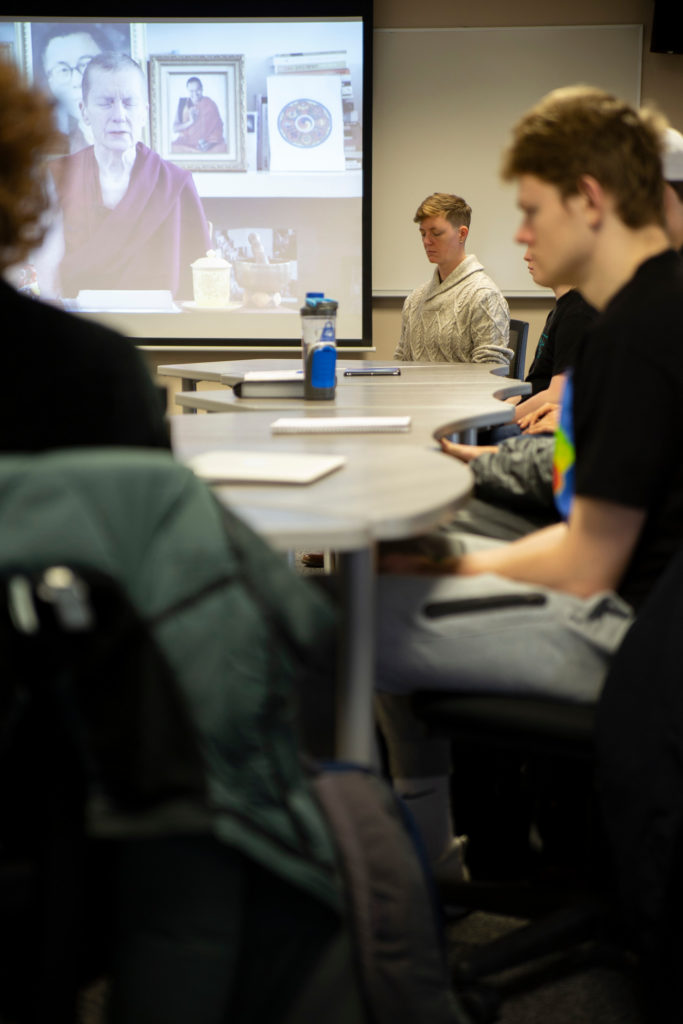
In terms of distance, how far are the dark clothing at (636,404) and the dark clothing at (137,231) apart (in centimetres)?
436

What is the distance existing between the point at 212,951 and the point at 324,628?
0.23 m

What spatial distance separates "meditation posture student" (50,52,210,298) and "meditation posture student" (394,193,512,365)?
1680 mm

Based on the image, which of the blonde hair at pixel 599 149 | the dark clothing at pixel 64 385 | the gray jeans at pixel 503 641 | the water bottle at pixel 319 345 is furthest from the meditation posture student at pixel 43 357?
the water bottle at pixel 319 345

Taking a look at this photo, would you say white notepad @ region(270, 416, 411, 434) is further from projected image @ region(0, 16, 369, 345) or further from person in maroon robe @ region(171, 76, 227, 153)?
person in maroon robe @ region(171, 76, 227, 153)

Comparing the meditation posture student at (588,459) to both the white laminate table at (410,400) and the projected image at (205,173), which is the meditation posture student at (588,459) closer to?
the white laminate table at (410,400)

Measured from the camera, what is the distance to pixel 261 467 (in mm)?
1271

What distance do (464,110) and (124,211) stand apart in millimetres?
1902

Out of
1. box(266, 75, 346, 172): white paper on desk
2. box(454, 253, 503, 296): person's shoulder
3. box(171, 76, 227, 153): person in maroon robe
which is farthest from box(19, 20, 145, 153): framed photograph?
box(454, 253, 503, 296): person's shoulder

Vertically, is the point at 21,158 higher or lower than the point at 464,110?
lower

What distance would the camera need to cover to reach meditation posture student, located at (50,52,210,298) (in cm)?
498

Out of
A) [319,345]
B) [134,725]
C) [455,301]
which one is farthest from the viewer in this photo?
[455,301]

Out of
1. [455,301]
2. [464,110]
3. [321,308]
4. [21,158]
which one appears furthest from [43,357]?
[464,110]

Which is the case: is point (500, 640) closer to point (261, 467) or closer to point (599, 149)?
point (261, 467)

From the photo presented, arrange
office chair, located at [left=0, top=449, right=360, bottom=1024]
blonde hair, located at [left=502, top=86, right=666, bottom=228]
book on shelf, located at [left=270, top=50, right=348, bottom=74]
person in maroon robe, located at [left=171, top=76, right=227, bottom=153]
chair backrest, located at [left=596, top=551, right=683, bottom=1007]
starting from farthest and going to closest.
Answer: person in maroon robe, located at [left=171, top=76, right=227, bottom=153]
book on shelf, located at [left=270, top=50, right=348, bottom=74]
blonde hair, located at [left=502, top=86, right=666, bottom=228]
chair backrest, located at [left=596, top=551, right=683, bottom=1007]
office chair, located at [left=0, top=449, right=360, bottom=1024]
